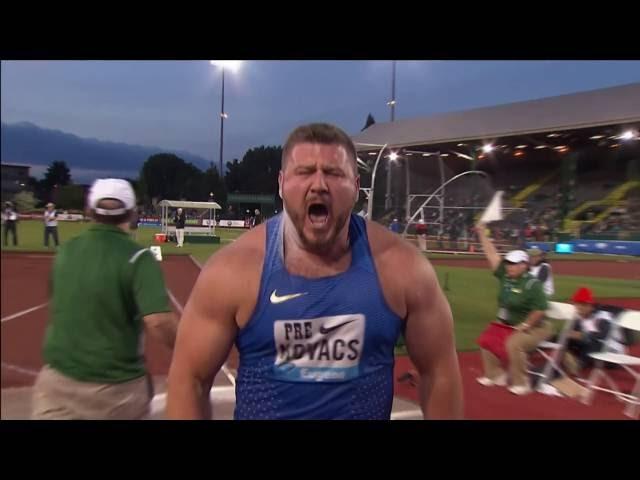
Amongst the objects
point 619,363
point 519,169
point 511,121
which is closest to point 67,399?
point 619,363

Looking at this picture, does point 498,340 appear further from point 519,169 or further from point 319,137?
point 519,169

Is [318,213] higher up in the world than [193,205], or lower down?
lower down

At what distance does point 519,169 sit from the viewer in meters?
19.2

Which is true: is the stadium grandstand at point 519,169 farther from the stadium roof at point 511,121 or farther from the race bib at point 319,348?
the race bib at point 319,348

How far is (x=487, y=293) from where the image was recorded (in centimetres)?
1114

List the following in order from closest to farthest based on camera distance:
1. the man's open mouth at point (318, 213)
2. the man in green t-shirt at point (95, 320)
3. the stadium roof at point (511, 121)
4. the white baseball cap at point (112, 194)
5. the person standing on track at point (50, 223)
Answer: the man's open mouth at point (318, 213) < the man in green t-shirt at point (95, 320) < the white baseball cap at point (112, 194) < the person standing on track at point (50, 223) < the stadium roof at point (511, 121)

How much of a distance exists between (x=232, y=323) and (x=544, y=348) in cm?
559

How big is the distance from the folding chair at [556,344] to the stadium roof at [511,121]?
2764 millimetres

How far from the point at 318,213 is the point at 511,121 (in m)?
14.8

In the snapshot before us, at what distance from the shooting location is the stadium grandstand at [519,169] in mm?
7562

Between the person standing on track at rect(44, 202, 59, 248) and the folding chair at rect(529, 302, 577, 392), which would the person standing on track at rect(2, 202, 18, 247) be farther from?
the folding chair at rect(529, 302, 577, 392)

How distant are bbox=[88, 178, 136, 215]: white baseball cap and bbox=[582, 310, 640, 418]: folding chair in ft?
16.3

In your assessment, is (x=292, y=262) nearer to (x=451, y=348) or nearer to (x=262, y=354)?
(x=262, y=354)

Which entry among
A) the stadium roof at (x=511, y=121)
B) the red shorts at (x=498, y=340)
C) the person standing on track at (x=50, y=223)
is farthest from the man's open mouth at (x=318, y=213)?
the stadium roof at (x=511, y=121)
